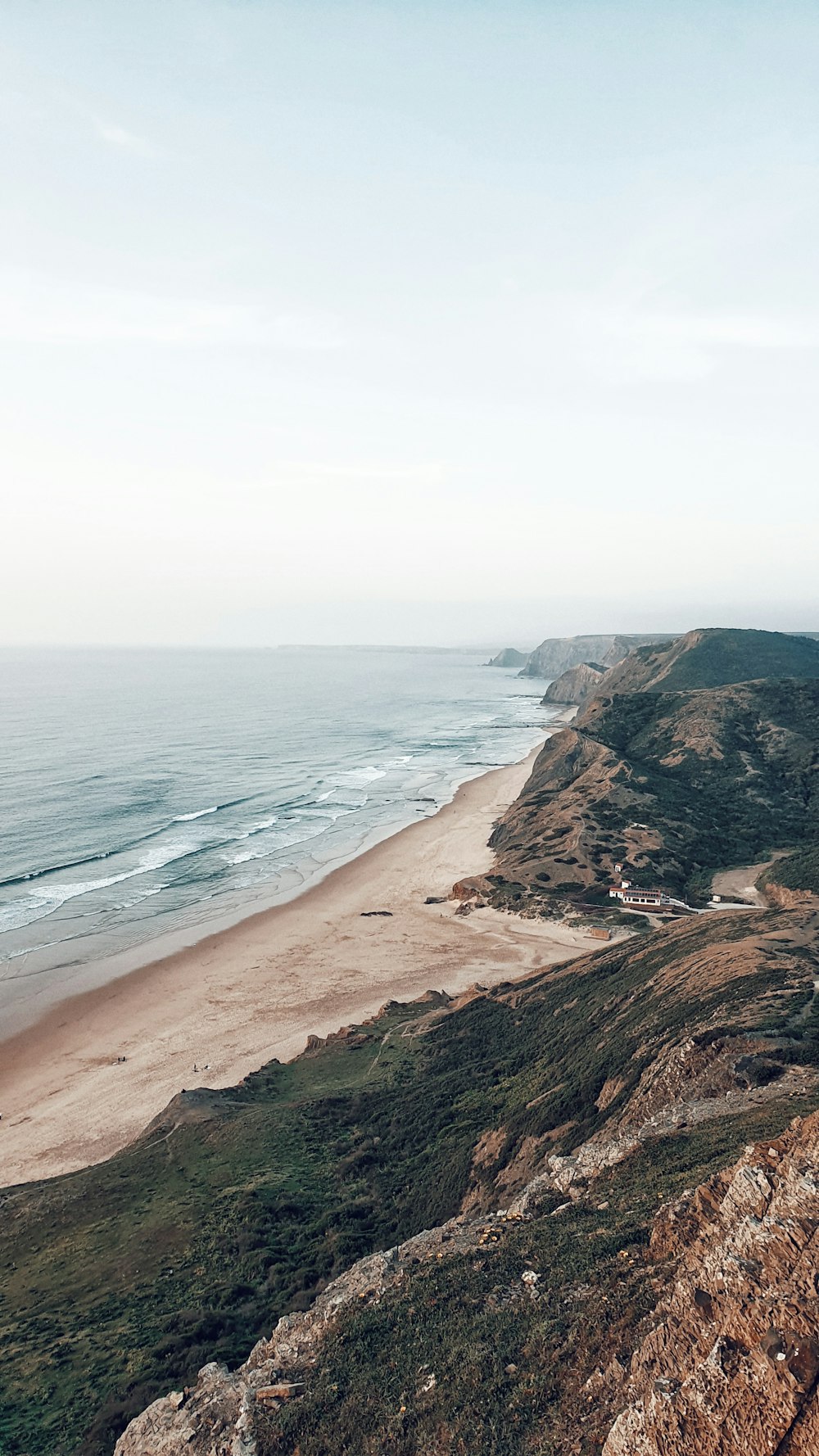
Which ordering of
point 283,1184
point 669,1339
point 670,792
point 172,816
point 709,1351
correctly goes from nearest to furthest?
point 709,1351 → point 669,1339 → point 283,1184 → point 670,792 → point 172,816

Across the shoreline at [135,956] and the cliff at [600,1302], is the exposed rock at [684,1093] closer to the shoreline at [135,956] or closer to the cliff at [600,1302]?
the cliff at [600,1302]

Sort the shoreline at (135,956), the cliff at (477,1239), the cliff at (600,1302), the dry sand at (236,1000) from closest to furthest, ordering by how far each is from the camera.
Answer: the cliff at (600,1302), the cliff at (477,1239), the dry sand at (236,1000), the shoreline at (135,956)

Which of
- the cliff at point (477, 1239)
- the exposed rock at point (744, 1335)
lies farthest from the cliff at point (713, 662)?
the exposed rock at point (744, 1335)

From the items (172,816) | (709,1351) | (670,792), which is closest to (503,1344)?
(709,1351)

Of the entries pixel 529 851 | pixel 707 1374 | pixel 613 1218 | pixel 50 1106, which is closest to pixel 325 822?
pixel 529 851

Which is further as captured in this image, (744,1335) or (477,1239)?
(477,1239)

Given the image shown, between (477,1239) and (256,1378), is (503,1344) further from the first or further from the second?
(256,1378)
